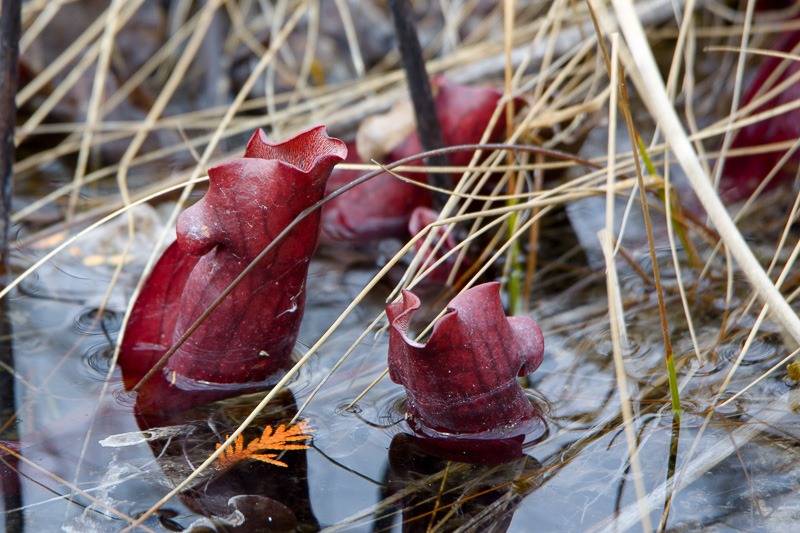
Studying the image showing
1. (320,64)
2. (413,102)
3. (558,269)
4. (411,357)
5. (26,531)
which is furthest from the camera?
(320,64)

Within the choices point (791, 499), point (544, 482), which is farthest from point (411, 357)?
point (791, 499)

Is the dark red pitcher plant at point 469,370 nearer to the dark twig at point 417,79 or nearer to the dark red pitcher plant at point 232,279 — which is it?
the dark red pitcher plant at point 232,279

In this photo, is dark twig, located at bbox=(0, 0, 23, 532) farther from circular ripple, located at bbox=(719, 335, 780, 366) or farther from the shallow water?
circular ripple, located at bbox=(719, 335, 780, 366)

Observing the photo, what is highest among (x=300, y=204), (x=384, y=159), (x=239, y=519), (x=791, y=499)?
(x=300, y=204)

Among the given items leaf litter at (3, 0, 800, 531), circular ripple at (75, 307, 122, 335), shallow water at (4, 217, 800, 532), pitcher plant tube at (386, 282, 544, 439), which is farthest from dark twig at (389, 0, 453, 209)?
circular ripple at (75, 307, 122, 335)

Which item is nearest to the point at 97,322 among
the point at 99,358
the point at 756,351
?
the point at 99,358

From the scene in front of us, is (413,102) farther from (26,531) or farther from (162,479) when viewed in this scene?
(26,531)

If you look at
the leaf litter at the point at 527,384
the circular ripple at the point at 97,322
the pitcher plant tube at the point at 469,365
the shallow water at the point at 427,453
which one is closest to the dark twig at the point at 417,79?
the leaf litter at the point at 527,384
